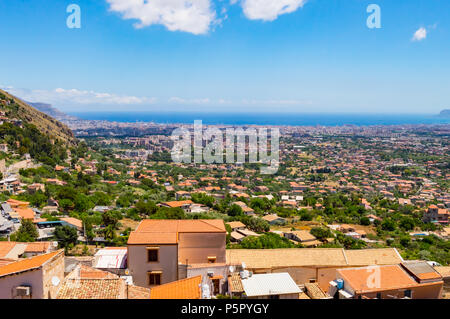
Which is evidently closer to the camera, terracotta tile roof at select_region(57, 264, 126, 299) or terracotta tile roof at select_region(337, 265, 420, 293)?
terracotta tile roof at select_region(57, 264, 126, 299)

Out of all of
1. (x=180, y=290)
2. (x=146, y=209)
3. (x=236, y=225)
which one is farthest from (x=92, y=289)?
(x=146, y=209)

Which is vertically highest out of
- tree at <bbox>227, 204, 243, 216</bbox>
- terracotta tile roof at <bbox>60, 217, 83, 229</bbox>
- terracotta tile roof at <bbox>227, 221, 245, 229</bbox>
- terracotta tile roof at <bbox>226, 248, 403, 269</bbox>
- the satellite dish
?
the satellite dish

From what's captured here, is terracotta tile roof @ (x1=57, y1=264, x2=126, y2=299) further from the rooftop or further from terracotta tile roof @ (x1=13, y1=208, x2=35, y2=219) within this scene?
terracotta tile roof @ (x1=13, y1=208, x2=35, y2=219)

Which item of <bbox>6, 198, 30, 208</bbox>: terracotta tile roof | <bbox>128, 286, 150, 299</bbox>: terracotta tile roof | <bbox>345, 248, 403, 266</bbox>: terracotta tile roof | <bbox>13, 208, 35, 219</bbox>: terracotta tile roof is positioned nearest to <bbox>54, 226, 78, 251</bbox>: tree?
<bbox>13, 208, 35, 219</bbox>: terracotta tile roof

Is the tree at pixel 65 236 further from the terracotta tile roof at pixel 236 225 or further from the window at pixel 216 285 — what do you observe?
the window at pixel 216 285

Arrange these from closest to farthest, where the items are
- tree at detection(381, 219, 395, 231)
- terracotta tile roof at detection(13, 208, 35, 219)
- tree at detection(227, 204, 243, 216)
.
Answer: terracotta tile roof at detection(13, 208, 35, 219), tree at detection(381, 219, 395, 231), tree at detection(227, 204, 243, 216)

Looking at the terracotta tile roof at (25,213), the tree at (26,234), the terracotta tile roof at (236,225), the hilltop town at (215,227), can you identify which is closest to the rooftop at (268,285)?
the hilltop town at (215,227)

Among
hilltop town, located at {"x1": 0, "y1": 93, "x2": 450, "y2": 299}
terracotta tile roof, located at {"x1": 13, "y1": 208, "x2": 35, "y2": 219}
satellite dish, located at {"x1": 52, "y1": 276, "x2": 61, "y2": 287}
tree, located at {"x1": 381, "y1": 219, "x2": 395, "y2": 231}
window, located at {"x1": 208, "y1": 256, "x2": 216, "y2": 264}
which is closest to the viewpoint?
satellite dish, located at {"x1": 52, "y1": 276, "x2": 61, "y2": 287}
